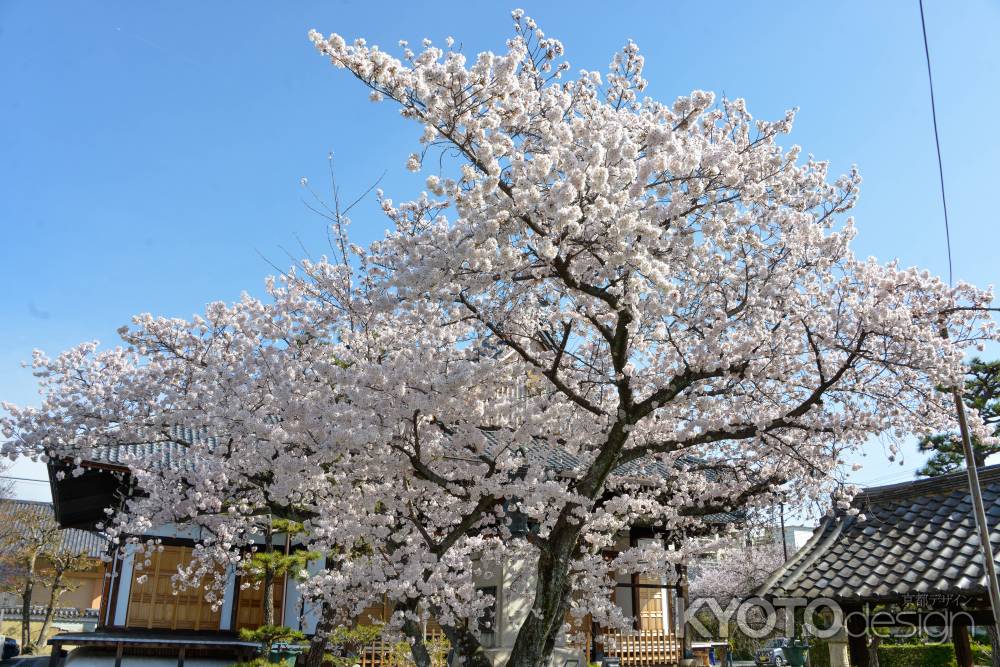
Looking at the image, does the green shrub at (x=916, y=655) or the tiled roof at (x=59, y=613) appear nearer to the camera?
the green shrub at (x=916, y=655)

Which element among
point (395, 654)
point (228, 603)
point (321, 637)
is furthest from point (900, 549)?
point (228, 603)

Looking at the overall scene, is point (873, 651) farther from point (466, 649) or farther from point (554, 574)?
point (466, 649)

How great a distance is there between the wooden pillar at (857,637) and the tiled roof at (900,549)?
34cm

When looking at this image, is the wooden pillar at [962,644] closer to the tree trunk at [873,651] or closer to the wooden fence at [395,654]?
the tree trunk at [873,651]

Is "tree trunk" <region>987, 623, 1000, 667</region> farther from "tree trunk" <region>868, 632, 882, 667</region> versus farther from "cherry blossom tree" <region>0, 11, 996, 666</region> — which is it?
"cherry blossom tree" <region>0, 11, 996, 666</region>

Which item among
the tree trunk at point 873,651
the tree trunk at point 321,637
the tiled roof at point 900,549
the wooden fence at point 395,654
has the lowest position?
the wooden fence at point 395,654

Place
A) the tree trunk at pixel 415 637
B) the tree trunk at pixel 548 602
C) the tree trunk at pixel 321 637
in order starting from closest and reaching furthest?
the tree trunk at pixel 548 602 < the tree trunk at pixel 415 637 < the tree trunk at pixel 321 637

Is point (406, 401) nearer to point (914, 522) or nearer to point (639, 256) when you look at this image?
point (639, 256)

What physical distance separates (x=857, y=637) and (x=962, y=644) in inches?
30.2

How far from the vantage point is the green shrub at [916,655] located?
16797 millimetres

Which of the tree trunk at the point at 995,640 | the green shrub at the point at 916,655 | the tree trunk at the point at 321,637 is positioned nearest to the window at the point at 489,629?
the tree trunk at the point at 321,637

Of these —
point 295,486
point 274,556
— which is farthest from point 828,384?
point 274,556

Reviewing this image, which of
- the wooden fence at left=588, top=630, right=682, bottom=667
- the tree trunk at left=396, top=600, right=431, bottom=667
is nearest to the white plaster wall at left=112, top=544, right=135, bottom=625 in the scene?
the tree trunk at left=396, top=600, right=431, bottom=667

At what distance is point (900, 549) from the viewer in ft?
19.5
